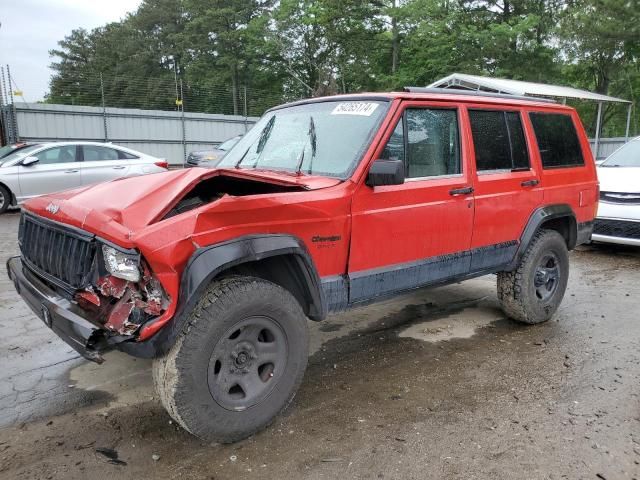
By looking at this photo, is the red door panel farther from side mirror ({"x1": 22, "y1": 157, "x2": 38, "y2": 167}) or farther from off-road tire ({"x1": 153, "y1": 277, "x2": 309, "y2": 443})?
side mirror ({"x1": 22, "y1": 157, "x2": 38, "y2": 167})

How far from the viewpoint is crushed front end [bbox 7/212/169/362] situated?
251 cm

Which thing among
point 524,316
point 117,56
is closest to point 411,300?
point 524,316

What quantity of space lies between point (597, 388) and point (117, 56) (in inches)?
2230

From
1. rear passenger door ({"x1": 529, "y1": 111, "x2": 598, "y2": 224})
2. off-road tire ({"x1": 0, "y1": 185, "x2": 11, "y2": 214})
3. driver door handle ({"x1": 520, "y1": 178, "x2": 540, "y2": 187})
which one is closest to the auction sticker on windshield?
driver door handle ({"x1": 520, "y1": 178, "x2": 540, "y2": 187})

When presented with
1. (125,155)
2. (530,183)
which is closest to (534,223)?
(530,183)

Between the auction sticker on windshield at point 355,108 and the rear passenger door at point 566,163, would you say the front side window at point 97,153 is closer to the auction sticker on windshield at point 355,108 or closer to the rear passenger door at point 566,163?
the auction sticker on windshield at point 355,108

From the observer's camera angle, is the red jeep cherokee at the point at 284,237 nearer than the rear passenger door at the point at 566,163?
Yes

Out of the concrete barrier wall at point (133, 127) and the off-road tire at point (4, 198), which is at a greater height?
the concrete barrier wall at point (133, 127)

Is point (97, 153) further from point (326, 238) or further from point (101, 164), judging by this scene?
point (326, 238)

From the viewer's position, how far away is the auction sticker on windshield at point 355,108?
3574mm

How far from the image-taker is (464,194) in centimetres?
390

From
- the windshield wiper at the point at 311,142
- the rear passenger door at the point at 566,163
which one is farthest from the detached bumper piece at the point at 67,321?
the rear passenger door at the point at 566,163

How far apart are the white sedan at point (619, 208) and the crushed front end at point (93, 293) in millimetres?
7188

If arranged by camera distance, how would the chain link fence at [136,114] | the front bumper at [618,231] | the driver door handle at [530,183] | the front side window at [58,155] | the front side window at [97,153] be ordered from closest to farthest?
1. the driver door handle at [530,183]
2. the front bumper at [618,231]
3. the front side window at [58,155]
4. the front side window at [97,153]
5. the chain link fence at [136,114]
